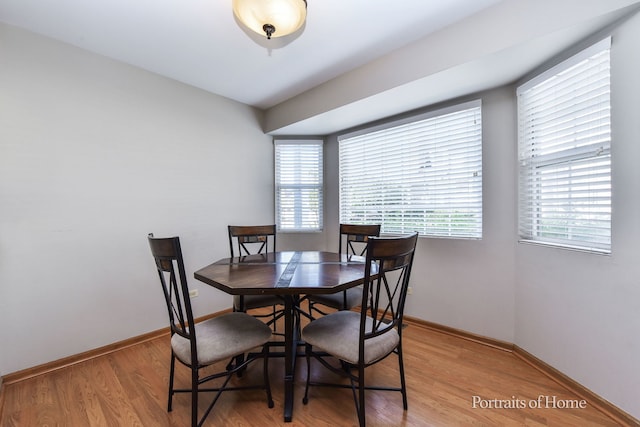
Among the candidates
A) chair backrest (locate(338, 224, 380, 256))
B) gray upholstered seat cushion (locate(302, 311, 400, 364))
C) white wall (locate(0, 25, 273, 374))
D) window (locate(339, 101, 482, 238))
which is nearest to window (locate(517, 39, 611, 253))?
window (locate(339, 101, 482, 238))

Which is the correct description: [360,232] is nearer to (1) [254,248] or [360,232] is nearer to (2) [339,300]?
(2) [339,300]

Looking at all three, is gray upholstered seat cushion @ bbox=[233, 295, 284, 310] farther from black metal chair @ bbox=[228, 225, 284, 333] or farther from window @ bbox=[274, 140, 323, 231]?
window @ bbox=[274, 140, 323, 231]

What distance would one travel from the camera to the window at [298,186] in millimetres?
3502

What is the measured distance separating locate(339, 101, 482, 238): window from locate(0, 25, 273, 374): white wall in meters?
1.68

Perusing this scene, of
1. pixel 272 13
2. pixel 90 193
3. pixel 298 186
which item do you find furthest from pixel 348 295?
pixel 90 193

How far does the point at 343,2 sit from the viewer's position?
1.61m

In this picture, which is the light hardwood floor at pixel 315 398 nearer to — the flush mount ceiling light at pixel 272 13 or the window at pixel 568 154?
the window at pixel 568 154

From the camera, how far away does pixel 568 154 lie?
5.63 ft

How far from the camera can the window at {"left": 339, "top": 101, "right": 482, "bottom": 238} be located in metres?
2.33

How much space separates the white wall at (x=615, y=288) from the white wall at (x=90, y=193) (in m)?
3.11

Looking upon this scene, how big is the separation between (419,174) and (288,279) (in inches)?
72.5

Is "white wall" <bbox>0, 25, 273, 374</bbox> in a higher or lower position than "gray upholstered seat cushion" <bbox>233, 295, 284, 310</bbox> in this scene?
higher

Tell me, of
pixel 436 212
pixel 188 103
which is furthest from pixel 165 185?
pixel 436 212

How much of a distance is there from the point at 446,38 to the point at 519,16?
418mm
